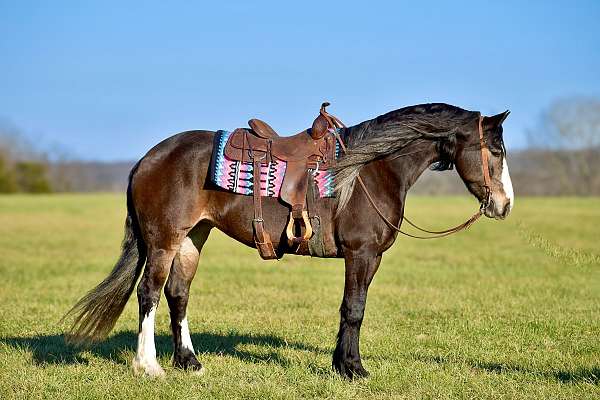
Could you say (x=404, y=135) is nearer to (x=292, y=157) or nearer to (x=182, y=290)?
(x=292, y=157)

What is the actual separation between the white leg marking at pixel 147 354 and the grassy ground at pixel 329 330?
155 mm

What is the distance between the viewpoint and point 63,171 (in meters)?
77.9

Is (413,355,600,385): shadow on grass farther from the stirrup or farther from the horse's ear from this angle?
the horse's ear

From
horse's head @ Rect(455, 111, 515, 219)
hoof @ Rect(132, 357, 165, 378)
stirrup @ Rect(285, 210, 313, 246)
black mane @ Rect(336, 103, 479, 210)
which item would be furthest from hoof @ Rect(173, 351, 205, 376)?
horse's head @ Rect(455, 111, 515, 219)

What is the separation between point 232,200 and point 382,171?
136 cm

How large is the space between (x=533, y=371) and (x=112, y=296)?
13.0 feet

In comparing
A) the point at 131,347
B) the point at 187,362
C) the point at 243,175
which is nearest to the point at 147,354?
the point at 187,362

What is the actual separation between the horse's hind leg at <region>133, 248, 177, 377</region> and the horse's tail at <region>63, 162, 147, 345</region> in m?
0.31

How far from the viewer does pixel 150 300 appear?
6457 mm

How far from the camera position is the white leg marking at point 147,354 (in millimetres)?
6355

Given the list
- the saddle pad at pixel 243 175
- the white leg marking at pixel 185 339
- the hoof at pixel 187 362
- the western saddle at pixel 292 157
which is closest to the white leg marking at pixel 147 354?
the hoof at pixel 187 362

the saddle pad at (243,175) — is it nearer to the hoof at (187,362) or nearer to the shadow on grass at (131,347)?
the hoof at (187,362)

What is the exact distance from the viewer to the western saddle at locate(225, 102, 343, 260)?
614 centimetres

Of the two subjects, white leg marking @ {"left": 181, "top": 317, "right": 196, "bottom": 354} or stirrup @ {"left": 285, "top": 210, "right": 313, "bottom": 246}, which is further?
white leg marking @ {"left": 181, "top": 317, "right": 196, "bottom": 354}
